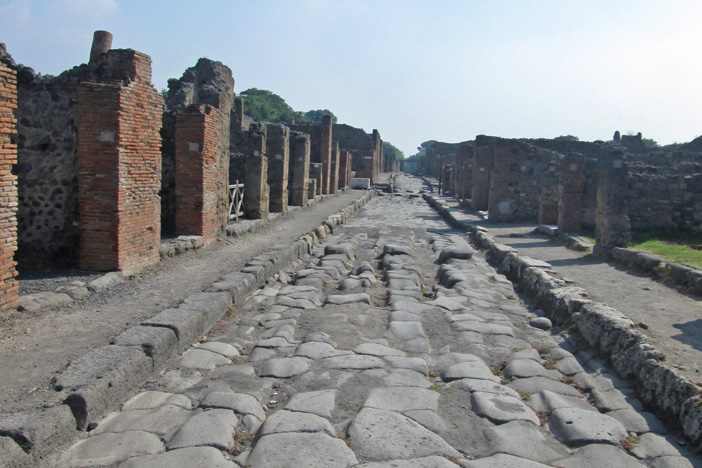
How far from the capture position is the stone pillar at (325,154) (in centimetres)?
2628

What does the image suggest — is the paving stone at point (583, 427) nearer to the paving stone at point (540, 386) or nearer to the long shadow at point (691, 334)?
the paving stone at point (540, 386)

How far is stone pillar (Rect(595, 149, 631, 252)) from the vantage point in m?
10.3

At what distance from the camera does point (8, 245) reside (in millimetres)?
5332

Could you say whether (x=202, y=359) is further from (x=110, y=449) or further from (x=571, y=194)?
(x=571, y=194)

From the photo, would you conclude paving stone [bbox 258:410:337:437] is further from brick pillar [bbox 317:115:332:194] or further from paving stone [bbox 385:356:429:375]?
brick pillar [bbox 317:115:332:194]

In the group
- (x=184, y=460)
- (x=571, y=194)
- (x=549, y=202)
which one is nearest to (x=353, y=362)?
(x=184, y=460)

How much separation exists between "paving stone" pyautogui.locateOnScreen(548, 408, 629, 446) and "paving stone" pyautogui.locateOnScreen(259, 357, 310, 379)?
192cm

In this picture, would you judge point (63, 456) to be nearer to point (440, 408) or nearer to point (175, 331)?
point (175, 331)

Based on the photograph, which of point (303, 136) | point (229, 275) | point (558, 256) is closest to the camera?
point (229, 275)

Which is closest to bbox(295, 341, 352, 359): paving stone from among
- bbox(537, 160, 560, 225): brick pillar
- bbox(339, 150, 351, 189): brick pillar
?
bbox(537, 160, 560, 225): brick pillar

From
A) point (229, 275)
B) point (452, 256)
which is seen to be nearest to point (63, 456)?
point (229, 275)

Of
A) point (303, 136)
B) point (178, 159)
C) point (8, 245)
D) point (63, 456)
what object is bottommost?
point (63, 456)

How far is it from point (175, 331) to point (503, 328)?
10.9 feet

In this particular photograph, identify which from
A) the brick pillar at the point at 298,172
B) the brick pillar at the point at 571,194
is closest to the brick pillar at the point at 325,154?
the brick pillar at the point at 298,172
